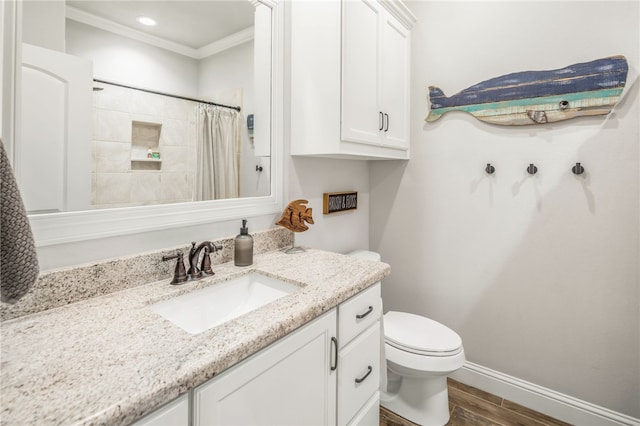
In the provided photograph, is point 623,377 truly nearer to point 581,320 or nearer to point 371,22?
point 581,320

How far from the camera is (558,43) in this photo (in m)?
1.70

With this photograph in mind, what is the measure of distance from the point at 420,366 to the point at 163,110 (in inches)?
62.8

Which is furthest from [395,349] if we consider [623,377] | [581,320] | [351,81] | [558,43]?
[558,43]

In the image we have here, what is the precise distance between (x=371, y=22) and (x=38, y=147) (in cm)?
155

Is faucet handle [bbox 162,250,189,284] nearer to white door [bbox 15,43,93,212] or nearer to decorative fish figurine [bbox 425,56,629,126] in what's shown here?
white door [bbox 15,43,93,212]

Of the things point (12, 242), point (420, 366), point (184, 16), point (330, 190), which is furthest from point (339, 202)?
point (12, 242)

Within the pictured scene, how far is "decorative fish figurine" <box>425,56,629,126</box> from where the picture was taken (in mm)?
1566

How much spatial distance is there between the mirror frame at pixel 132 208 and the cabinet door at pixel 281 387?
→ 665mm

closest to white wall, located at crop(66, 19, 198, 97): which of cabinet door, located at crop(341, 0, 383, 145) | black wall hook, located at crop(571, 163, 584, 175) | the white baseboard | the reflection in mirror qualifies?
the reflection in mirror

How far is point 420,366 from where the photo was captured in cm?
157

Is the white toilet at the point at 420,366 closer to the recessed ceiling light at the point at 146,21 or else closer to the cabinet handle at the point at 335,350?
the cabinet handle at the point at 335,350

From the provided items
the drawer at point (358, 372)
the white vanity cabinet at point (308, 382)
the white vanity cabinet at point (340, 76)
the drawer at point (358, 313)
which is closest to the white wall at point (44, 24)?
the white vanity cabinet at point (340, 76)

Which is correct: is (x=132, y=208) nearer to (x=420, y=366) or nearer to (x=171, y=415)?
(x=171, y=415)

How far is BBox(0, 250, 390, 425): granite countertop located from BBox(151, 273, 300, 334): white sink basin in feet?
0.16
